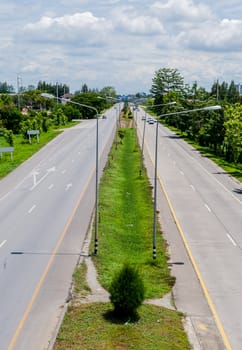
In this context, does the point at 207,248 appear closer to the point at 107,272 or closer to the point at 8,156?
the point at 107,272

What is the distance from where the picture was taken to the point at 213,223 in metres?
35.4

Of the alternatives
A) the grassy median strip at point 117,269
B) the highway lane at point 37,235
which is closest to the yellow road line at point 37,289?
the highway lane at point 37,235

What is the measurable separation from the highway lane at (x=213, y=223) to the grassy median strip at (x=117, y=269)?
172cm

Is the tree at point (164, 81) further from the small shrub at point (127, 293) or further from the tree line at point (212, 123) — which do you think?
the small shrub at point (127, 293)

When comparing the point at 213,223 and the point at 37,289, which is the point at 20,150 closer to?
the point at 213,223

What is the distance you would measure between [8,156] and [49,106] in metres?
99.1

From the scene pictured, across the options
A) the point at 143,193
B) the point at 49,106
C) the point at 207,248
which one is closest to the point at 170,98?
the point at 49,106

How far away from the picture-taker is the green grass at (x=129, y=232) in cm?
2445

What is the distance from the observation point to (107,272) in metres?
24.5

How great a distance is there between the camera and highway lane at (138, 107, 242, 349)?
70.5 ft

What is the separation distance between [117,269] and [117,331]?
7.48m

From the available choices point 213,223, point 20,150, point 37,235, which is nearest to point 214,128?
point 20,150

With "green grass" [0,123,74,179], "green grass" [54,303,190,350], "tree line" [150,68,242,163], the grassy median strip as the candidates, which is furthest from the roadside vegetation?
"green grass" [54,303,190,350]

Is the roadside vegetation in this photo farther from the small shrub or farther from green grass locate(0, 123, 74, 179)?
the small shrub
